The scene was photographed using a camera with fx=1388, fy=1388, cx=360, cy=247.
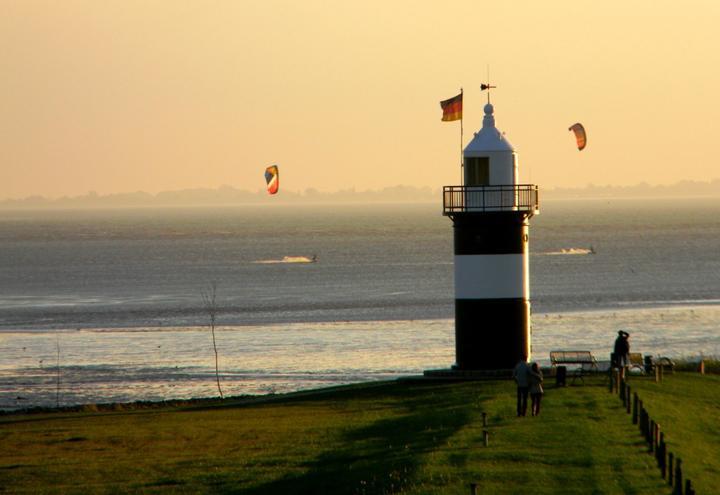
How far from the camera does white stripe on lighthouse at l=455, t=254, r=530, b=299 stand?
41000mm

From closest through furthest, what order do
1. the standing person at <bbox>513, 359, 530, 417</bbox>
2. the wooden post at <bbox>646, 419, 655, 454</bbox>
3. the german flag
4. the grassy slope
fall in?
→ the grassy slope < the wooden post at <bbox>646, 419, 655, 454</bbox> < the standing person at <bbox>513, 359, 530, 417</bbox> < the german flag

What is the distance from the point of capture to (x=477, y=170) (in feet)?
136

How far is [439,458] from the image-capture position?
89.3 ft

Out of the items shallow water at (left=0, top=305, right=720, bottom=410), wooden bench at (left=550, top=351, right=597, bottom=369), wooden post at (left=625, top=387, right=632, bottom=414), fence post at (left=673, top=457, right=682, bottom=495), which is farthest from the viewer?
shallow water at (left=0, top=305, right=720, bottom=410)

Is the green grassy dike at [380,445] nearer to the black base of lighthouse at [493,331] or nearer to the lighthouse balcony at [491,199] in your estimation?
the black base of lighthouse at [493,331]

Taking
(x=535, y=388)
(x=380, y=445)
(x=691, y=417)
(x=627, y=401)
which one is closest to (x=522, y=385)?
(x=535, y=388)

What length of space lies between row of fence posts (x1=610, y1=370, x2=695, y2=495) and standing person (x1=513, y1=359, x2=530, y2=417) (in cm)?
251

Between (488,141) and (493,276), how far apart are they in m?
4.07

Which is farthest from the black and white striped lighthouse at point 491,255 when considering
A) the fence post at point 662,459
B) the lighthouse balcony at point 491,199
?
the fence post at point 662,459

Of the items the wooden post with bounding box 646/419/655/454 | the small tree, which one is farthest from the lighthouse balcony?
the small tree

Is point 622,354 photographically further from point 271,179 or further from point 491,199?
point 271,179

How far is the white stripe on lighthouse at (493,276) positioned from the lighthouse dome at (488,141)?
3183mm

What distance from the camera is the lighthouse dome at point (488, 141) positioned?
4144 centimetres

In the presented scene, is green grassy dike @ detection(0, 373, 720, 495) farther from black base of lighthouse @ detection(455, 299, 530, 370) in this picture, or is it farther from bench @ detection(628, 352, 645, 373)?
bench @ detection(628, 352, 645, 373)
